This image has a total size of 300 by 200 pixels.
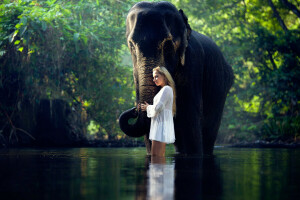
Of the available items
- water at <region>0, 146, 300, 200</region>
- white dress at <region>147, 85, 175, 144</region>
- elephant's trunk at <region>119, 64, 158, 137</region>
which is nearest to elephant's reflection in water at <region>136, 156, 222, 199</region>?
water at <region>0, 146, 300, 200</region>

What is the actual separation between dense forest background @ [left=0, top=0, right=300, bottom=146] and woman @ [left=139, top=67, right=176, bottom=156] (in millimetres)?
6083

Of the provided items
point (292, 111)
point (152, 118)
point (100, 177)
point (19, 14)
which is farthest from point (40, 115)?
point (100, 177)

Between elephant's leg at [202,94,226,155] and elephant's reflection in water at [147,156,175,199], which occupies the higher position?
elephant's leg at [202,94,226,155]

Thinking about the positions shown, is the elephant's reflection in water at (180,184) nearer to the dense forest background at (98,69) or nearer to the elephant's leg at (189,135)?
the elephant's leg at (189,135)

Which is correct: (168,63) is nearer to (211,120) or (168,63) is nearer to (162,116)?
(162,116)

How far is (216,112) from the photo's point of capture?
1231cm

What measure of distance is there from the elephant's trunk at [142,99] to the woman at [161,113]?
0.30m

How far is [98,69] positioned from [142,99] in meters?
9.17

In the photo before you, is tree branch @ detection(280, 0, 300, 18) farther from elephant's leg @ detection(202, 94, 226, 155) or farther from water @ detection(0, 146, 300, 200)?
water @ detection(0, 146, 300, 200)

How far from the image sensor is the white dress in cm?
801

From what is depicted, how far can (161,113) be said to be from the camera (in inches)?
320

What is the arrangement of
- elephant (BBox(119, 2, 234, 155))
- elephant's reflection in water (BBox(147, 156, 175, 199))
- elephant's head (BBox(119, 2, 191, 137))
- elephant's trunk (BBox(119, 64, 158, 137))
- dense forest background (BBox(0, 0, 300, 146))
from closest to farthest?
elephant's reflection in water (BBox(147, 156, 175, 199)), elephant's trunk (BBox(119, 64, 158, 137)), elephant's head (BBox(119, 2, 191, 137)), elephant (BBox(119, 2, 234, 155)), dense forest background (BBox(0, 0, 300, 146))

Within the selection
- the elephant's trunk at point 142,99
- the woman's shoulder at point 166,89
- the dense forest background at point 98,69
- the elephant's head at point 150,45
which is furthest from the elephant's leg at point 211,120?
the dense forest background at point 98,69

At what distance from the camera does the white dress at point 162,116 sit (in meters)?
8.01
